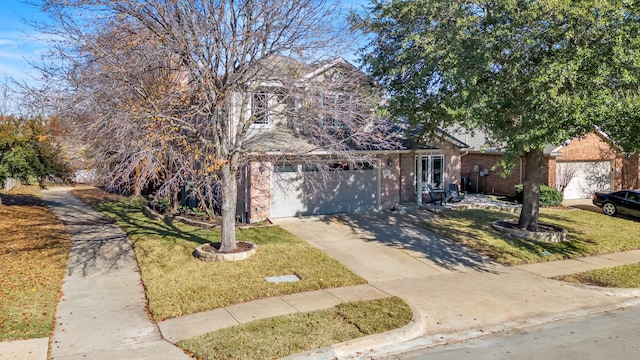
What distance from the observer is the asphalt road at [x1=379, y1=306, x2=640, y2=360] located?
7.27m

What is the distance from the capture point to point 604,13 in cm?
1140

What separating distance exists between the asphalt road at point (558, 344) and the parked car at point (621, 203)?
1270 centimetres

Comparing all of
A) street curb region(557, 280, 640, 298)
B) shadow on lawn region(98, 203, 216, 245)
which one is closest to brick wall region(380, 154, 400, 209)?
shadow on lawn region(98, 203, 216, 245)

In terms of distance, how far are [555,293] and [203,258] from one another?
820cm

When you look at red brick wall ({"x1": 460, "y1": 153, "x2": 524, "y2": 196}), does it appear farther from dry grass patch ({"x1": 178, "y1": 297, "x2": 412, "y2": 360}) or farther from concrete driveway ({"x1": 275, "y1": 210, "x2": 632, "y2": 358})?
dry grass patch ({"x1": 178, "y1": 297, "x2": 412, "y2": 360})

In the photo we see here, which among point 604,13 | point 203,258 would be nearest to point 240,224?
point 203,258

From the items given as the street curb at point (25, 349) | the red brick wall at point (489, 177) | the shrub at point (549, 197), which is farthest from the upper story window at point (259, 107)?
the red brick wall at point (489, 177)

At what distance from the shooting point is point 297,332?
7.68m

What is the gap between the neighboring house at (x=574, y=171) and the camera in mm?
24016

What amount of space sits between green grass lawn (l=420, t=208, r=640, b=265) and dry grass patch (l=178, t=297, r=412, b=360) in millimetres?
5912

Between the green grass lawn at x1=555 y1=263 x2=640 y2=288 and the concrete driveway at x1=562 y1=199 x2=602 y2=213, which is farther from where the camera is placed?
the concrete driveway at x1=562 y1=199 x2=602 y2=213

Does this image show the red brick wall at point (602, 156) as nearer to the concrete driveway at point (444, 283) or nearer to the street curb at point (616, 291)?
the concrete driveway at point (444, 283)

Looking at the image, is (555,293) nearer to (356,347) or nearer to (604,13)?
(356,347)

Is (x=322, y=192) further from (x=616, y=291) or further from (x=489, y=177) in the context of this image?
(x=489, y=177)
